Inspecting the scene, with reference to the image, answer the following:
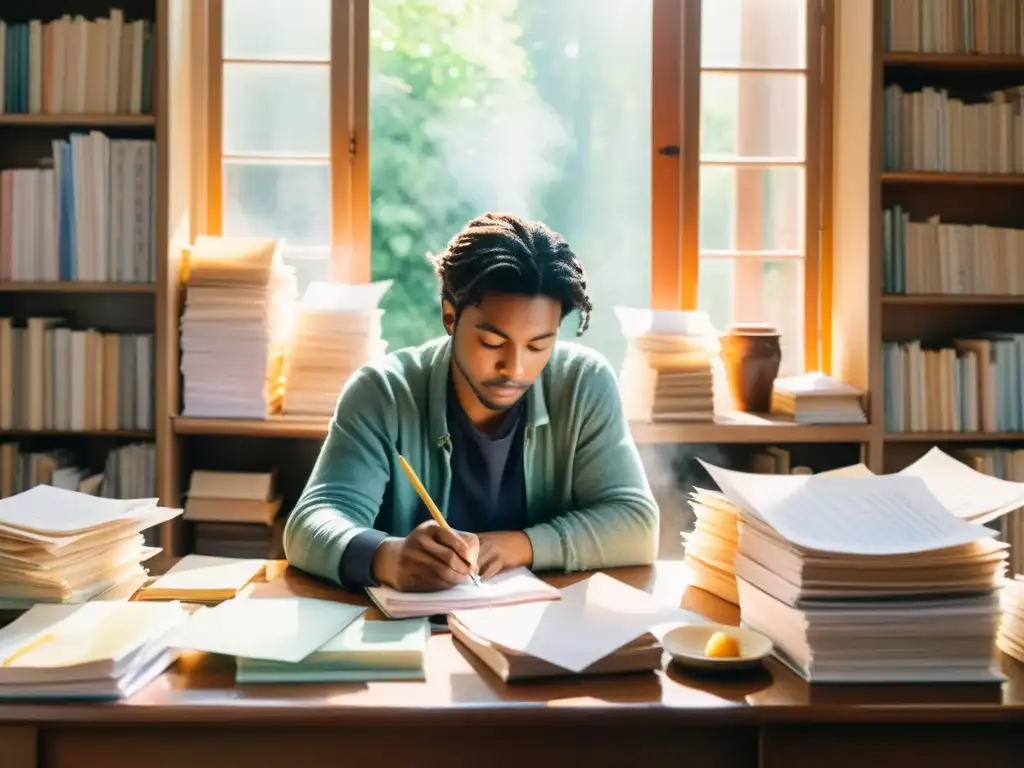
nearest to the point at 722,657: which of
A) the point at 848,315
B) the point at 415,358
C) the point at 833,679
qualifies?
the point at 833,679

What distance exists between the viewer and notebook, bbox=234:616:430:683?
137 centimetres

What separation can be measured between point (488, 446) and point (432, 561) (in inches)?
21.3

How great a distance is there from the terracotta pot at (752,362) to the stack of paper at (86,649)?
2.05 meters

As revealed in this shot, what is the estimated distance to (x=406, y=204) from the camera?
349 centimetres

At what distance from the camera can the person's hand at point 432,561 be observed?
168 cm

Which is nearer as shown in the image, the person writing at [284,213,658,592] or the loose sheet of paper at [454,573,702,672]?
the loose sheet of paper at [454,573,702,672]

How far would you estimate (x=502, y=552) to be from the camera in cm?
184

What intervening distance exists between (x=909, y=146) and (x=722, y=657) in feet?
7.52

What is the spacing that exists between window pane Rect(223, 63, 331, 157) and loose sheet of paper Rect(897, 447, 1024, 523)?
218 centimetres

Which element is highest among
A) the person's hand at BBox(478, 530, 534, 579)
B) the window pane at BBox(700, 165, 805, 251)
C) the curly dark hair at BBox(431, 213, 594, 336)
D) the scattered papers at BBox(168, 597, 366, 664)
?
the window pane at BBox(700, 165, 805, 251)

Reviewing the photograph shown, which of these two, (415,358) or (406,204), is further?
(406,204)

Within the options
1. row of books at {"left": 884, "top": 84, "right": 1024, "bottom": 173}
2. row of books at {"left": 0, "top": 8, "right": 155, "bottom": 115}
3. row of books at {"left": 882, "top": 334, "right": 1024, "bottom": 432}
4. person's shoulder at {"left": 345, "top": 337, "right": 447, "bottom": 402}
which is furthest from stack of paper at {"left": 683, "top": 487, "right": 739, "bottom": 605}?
row of books at {"left": 0, "top": 8, "right": 155, "bottom": 115}

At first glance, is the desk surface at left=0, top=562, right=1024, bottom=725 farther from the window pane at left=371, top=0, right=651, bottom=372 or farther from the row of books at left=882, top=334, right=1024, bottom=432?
the window pane at left=371, top=0, right=651, bottom=372

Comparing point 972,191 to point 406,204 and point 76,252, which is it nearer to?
point 406,204
